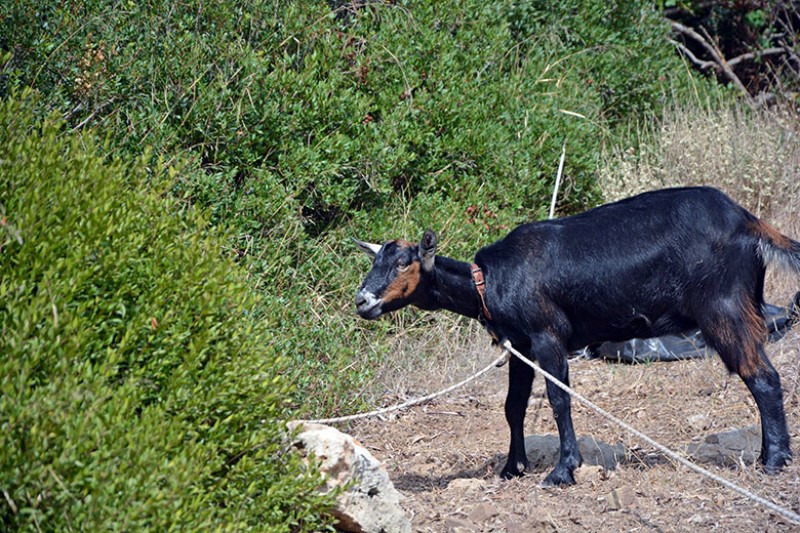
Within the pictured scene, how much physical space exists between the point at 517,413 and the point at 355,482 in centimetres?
224

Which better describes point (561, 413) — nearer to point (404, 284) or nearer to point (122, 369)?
point (404, 284)

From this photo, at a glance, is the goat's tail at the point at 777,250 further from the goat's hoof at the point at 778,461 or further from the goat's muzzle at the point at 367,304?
the goat's muzzle at the point at 367,304

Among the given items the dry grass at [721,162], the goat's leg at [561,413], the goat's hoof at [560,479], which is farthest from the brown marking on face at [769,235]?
the dry grass at [721,162]

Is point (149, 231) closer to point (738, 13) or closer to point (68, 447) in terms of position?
point (68, 447)

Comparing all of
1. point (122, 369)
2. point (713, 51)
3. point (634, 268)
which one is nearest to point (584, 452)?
point (634, 268)

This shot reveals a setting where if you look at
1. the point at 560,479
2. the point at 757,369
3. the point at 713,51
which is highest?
the point at 757,369

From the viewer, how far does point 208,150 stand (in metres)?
9.06

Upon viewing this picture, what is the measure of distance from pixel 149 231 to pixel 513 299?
9.40 feet

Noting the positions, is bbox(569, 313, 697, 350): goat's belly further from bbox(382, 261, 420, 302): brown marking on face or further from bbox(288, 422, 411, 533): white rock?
bbox(288, 422, 411, 533): white rock

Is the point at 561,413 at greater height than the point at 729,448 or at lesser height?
greater

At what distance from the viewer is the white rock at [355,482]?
5.20m

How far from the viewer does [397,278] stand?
690cm

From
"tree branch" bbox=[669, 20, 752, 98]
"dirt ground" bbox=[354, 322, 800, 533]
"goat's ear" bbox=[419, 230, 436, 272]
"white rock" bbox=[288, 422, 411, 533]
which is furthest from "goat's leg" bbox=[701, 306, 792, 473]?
"tree branch" bbox=[669, 20, 752, 98]

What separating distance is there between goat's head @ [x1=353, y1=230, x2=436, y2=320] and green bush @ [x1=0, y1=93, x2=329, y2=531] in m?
1.69
